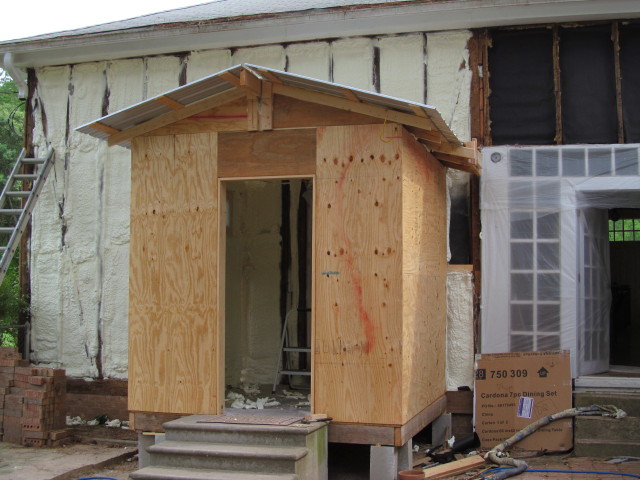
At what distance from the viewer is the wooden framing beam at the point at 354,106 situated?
625 centimetres

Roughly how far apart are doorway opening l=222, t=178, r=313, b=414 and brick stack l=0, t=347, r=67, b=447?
1.98m

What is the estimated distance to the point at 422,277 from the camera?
7.09m

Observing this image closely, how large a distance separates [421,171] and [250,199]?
297 cm

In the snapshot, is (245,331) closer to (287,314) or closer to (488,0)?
(287,314)

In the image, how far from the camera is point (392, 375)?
623 centimetres

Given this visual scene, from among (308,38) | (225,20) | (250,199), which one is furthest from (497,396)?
(225,20)

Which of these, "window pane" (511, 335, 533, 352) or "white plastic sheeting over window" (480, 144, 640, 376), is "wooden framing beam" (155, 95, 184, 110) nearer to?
"white plastic sheeting over window" (480, 144, 640, 376)

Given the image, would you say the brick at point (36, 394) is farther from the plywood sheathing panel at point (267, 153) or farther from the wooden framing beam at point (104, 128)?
the plywood sheathing panel at point (267, 153)

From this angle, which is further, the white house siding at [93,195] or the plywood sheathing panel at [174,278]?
the white house siding at [93,195]

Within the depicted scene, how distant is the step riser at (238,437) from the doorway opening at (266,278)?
9.60ft

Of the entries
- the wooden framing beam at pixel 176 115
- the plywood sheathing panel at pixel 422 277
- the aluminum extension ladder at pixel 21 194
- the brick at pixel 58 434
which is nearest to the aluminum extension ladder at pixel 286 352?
the plywood sheathing panel at pixel 422 277

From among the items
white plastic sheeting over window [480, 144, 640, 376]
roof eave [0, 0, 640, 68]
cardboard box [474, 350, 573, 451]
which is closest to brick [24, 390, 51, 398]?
roof eave [0, 0, 640, 68]

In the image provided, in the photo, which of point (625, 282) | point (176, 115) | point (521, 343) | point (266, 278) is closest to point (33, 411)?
point (266, 278)

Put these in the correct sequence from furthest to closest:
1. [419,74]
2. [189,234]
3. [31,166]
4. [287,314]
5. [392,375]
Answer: [31,166], [287,314], [419,74], [189,234], [392,375]
